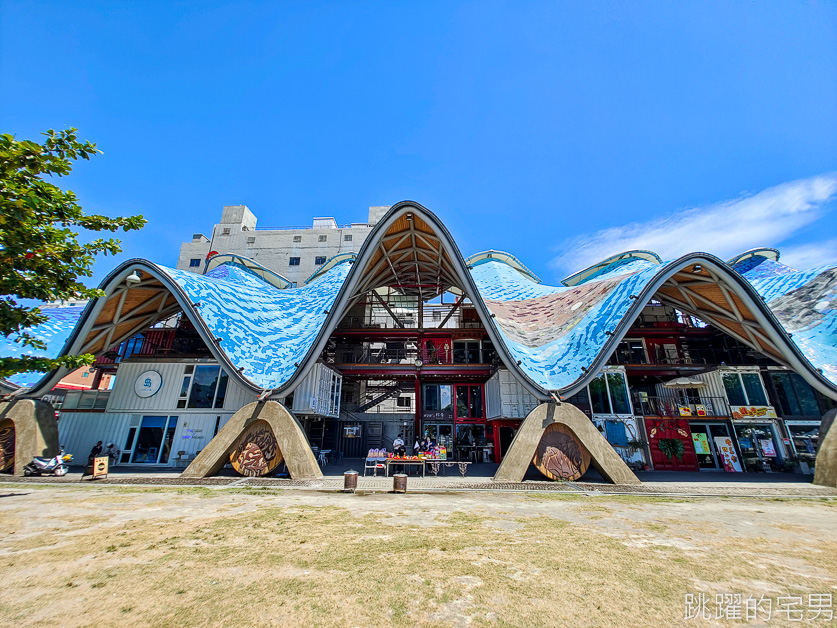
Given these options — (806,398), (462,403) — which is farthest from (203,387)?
(806,398)

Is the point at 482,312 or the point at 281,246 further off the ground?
the point at 281,246

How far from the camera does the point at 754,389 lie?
76.0 ft

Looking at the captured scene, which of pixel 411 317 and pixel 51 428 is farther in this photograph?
pixel 411 317

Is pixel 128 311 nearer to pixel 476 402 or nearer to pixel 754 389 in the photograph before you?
pixel 476 402

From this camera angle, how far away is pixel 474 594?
4887mm

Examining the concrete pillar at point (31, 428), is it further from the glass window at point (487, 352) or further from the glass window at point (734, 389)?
the glass window at point (734, 389)

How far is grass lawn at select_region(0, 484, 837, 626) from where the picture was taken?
14.4 ft

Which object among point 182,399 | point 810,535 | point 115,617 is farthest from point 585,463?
point 182,399

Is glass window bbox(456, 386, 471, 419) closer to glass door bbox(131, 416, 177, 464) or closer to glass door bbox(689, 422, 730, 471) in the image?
glass door bbox(689, 422, 730, 471)

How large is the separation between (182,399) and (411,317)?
21.4 metres

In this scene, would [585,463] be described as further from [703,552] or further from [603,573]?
[603,573]

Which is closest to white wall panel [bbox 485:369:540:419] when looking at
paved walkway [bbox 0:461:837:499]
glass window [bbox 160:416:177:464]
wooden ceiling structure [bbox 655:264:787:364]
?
paved walkway [bbox 0:461:837:499]

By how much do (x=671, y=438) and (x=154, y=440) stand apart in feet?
108

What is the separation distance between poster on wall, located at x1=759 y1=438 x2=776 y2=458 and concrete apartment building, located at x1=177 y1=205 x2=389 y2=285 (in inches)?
1699
